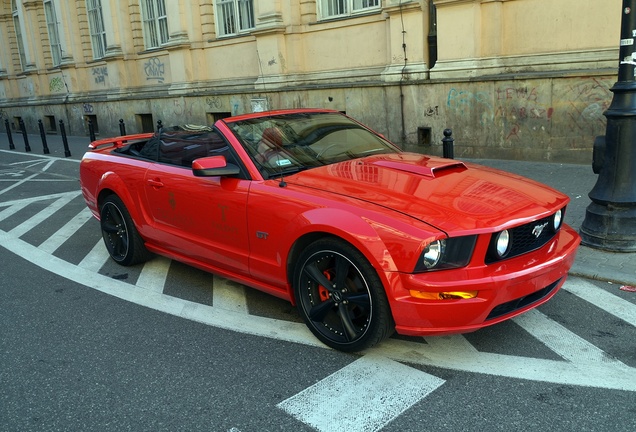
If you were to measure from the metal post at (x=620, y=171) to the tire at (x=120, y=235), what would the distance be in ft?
14.6

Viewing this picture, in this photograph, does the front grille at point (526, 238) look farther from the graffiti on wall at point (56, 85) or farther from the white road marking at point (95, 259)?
the graffiti on wall at point (56, 85)

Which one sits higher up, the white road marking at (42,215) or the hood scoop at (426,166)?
the hood scoop at (426,166)

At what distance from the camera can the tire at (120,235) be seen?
5578 mm

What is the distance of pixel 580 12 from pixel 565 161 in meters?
2.47

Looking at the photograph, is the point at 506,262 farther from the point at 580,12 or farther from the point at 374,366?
the point at 580,12

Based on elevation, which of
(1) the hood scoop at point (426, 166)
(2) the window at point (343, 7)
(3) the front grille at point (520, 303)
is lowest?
(3) the front grille at point (520, 303)

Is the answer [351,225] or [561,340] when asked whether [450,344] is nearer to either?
[561,340]

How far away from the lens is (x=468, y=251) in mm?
3270

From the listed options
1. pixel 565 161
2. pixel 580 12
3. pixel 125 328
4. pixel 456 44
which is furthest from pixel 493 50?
pixel 125 328

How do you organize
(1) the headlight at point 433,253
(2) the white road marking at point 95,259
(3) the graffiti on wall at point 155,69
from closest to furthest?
(1) the headlight at point 433,253, (2) the white road marking at point 95,259, (3) the graffiti on wall at point 155,69

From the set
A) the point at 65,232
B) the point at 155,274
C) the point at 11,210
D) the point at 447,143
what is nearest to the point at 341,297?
the point at 155,274

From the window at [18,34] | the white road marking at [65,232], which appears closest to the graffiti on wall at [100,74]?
the window at [18,34]

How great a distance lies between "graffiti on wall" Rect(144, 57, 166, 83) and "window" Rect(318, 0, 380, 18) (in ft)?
23.4

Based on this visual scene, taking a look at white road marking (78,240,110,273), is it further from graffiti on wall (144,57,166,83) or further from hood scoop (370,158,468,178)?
graffiti on wall (144,57,166,83)
